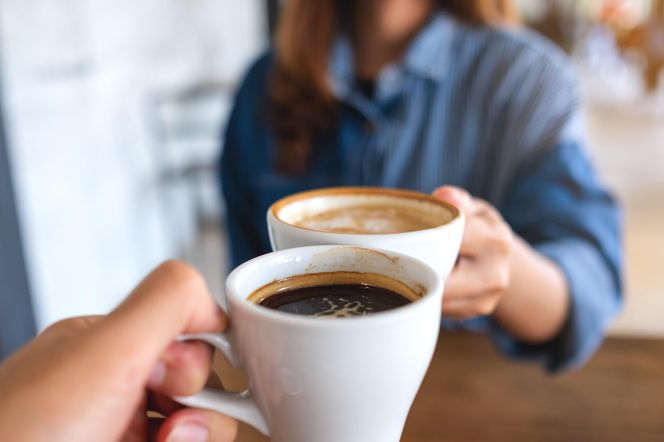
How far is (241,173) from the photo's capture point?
1199 millimetres

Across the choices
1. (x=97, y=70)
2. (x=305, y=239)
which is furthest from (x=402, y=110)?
(x=97, y=70)

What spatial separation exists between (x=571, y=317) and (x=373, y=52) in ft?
2.13

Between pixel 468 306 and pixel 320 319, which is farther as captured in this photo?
A: pixel 468 306

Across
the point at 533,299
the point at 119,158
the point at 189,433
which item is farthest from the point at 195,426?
the point at 119,158

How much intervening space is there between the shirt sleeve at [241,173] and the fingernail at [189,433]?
0.77 meters

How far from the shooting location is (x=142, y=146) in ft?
7.26

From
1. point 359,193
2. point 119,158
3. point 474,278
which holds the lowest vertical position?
point 119,158

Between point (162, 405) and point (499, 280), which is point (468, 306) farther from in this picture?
point (162, 405)

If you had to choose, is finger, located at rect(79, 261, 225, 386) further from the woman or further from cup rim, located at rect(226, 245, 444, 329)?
the woman

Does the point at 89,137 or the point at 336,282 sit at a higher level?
the point at 336,282

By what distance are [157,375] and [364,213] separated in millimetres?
229

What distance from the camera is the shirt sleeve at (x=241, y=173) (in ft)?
3.78

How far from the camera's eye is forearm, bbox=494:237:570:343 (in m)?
0.77

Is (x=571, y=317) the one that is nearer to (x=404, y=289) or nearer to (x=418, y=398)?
(x=418, y=398)
